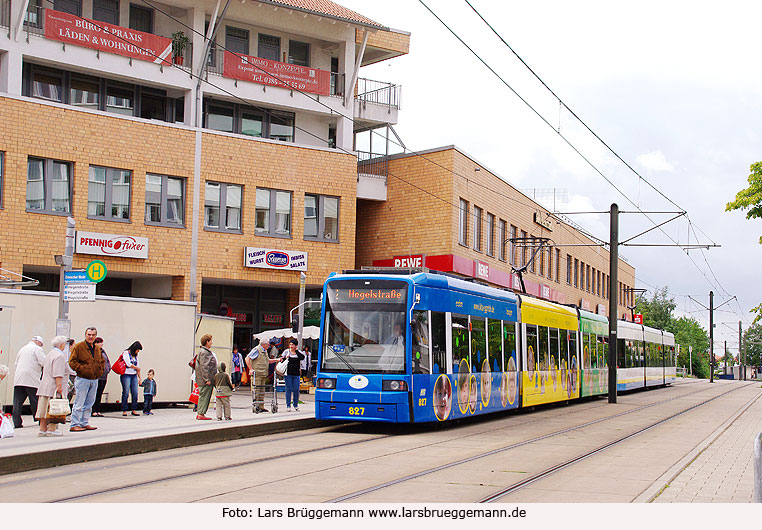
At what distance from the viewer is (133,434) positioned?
14906mm

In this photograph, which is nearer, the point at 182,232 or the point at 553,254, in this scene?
the point at 182,232

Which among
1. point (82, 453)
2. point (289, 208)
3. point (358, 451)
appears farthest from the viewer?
point (289, 208)

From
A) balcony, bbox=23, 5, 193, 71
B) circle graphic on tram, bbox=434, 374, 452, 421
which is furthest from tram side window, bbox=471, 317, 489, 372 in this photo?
balcony, bbox=23, 5, 193, 71

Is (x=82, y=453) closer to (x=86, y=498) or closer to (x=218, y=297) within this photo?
(x=86, y=498)

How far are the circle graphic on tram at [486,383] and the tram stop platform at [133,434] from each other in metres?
3.81

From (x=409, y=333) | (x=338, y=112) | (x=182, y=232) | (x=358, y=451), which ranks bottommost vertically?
(x=358, y=451)

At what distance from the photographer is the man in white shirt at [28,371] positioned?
1570 cm

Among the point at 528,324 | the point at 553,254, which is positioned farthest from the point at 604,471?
the point at 553,254

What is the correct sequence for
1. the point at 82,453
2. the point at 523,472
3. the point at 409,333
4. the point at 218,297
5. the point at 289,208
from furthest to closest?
1. the point at 218,297
2. the point at 289,208
3. the point at 409,333
4. the point at 82,453
5. the point at 523,472

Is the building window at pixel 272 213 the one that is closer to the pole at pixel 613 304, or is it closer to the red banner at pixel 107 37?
the red banner at pixel 107 37

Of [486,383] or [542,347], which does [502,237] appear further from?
[486,383]

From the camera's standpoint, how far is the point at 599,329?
110 ft

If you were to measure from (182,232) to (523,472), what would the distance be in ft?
73.3

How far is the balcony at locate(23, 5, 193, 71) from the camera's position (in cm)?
3047
